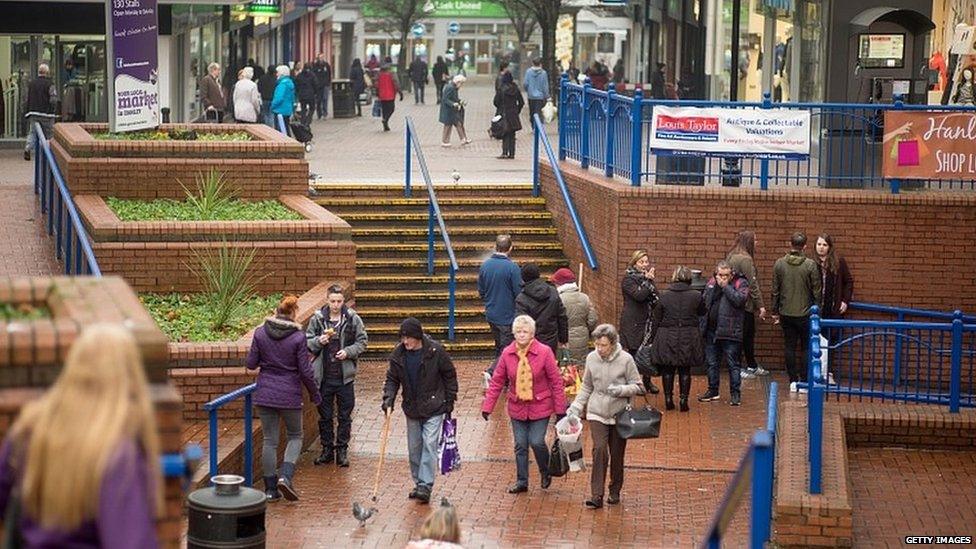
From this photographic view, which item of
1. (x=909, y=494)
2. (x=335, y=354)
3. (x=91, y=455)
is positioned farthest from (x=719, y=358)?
(x=91, y=455)

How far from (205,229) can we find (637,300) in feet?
12.8

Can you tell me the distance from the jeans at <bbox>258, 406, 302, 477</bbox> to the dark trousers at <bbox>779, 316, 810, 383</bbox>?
19.1 ft

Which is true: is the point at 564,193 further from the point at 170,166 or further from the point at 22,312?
the point at 22,312

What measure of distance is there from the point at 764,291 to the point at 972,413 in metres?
3.88

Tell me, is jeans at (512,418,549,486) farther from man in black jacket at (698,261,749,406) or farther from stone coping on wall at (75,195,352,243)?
stone coping on wall at (75,195,352,243)

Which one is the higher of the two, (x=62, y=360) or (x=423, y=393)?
(x=62, y=360)

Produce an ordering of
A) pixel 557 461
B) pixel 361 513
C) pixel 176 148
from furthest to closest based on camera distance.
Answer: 1. pixel 176 148
2. pixel 557 461
3. pixel 361 513

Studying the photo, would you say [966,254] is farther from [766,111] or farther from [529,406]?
[529,406]

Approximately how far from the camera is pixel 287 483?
12477mm

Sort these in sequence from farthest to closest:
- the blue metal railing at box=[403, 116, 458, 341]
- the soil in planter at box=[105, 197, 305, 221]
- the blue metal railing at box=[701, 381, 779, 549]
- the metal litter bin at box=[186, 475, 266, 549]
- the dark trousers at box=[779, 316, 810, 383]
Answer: the blue metal railing at box=[403, 116, 458, 341] < the soil in planter at box=[105, 197, 305, 221] < the dark trousers at box=[779, 316, 810, 383] < the metal litter bin at box=[186, 475, 266, 549] < the blue metal railing at box=[701, 381, 779, 549]

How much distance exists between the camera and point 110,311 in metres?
6.07

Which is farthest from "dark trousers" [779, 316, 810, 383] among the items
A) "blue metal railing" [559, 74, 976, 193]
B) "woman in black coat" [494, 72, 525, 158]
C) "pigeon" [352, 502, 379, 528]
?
"woman in black coat" [494, 72, 525, 158]

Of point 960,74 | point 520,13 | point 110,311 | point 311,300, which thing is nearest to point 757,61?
point 960,74

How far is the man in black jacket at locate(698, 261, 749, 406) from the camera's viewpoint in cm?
1591
